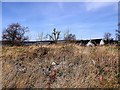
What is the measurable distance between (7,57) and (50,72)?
2228 mm

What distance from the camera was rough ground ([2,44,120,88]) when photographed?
287 inches

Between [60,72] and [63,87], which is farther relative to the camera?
[60,72]

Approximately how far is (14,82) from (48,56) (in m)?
2.33

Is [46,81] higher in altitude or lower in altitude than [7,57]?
lower

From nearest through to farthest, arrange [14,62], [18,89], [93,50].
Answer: [18,89]
[14,62]
[93,50]

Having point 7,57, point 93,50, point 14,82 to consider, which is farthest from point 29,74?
point 93,50

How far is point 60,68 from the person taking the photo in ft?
26.9

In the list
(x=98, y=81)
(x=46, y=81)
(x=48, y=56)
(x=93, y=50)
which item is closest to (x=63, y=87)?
(x=46, y=81)

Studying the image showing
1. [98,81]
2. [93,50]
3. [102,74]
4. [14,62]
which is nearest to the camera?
[98,81]

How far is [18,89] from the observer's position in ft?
22.6

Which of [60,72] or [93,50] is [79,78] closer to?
[60,72]

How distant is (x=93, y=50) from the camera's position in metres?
9.81

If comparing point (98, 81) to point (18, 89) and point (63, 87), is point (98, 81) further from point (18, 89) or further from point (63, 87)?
point (18, 89)

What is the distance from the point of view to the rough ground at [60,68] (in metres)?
7.28
